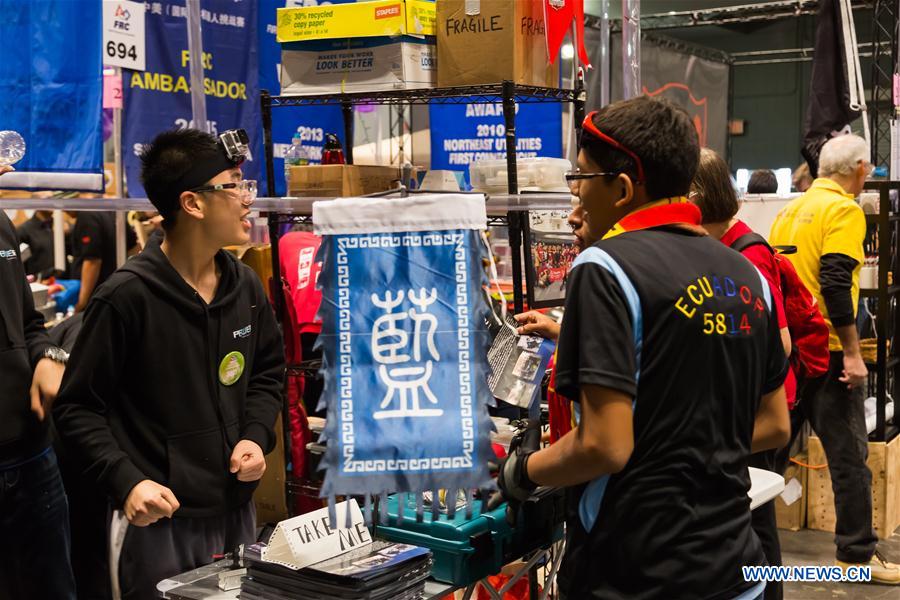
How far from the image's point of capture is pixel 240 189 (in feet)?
7.66

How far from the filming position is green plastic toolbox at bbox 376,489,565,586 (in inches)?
86.3

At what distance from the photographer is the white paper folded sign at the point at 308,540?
1.99 m

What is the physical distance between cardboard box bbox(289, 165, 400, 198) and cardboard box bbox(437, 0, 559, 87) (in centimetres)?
40

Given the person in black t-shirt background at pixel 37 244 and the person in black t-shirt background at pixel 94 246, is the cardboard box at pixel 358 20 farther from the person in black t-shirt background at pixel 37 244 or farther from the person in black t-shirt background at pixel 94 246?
the person in black t-shirt background at pixel 37 244

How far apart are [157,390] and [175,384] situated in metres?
0.04

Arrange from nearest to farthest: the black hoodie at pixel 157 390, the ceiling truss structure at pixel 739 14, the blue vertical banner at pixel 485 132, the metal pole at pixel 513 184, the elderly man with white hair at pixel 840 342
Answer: the black hoodie at pixel 157 390
the metal pole at pixel 513 184
the elderly man with white hair at pixel 840 342
the blue vertical banner at pixel 485 132
the ceiling truss structure at pixel 739 14

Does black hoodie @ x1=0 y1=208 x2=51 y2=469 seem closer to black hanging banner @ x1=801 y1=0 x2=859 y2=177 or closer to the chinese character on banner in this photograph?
the chinese character on banner

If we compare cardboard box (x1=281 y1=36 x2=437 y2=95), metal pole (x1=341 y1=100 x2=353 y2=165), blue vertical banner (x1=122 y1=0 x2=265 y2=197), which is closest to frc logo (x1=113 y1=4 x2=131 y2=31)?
blue vertical banner (x1=122 y1=0 x2=265 y2=197)

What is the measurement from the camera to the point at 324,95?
323 cm

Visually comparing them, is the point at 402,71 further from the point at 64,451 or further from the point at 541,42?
the point at 64,451

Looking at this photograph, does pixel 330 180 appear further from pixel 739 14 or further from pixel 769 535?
pixel 739 14

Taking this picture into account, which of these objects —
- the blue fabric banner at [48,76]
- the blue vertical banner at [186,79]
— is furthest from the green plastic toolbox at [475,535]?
the blue vertical banner at [186,79]

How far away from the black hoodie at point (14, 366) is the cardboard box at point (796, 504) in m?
3.82

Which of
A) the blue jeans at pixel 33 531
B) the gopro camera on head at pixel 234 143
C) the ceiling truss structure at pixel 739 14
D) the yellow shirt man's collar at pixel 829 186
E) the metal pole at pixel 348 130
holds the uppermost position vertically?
the ceiling truss structure at pixel 739 14
